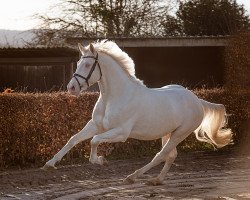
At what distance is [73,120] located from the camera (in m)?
13.7

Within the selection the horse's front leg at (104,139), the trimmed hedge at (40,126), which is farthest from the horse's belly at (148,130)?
the trimmed hedge at (40,126)

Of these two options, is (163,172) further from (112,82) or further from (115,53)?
(115,53)

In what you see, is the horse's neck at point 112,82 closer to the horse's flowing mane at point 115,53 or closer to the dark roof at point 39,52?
the horse's flowing mane at point 115,53

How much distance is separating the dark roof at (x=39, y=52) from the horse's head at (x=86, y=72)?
35.2 ft

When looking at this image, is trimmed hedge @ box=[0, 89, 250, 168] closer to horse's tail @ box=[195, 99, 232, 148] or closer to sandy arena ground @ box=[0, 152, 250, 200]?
sandy arena ground @ box=[0, 152, 250, 200]

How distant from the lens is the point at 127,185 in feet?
32.9

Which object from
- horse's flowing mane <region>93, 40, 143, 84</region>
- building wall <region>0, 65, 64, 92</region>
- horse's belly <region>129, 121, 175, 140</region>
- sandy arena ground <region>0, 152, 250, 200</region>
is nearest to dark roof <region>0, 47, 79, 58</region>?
building wall <region>0, 65, 64, 92</region>

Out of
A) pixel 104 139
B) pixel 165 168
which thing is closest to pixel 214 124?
Answer: pixel 165 168

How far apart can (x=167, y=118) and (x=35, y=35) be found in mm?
23852

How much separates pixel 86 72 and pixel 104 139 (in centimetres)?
95

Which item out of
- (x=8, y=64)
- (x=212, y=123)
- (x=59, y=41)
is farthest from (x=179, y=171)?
(x=59, y=41)

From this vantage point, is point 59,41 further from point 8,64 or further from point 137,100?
point 137,100

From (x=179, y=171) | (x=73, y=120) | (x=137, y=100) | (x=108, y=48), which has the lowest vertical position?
(x=179, y=171)

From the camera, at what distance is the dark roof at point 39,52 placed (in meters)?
19.1
